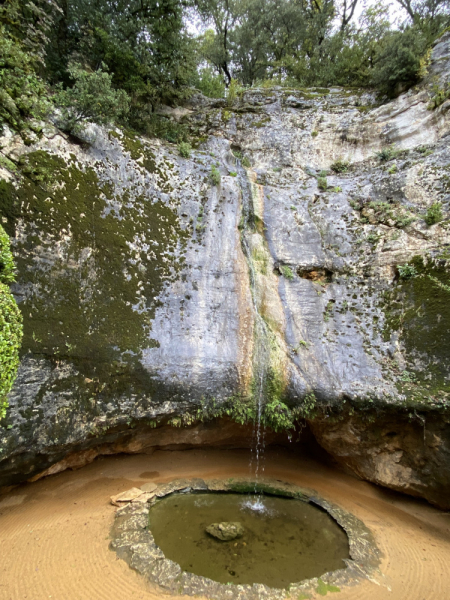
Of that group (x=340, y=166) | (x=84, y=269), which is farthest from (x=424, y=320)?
(x=84, y=269)

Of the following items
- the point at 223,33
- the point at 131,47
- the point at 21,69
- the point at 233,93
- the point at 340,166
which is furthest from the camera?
the point at 223,33

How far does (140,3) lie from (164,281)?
10.6 m

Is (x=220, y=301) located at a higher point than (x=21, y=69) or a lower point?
lower

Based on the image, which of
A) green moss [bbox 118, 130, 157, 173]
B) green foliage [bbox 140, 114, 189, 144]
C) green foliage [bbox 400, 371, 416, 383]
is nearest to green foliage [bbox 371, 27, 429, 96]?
green foliage [bbox 140, 114, 189, 144]

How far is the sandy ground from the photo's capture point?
5195mm

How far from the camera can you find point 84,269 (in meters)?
7.05

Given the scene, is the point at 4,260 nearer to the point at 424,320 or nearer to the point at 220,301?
the point at 220,301

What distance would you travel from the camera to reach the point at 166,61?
11.8 meters

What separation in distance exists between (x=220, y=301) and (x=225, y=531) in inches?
214

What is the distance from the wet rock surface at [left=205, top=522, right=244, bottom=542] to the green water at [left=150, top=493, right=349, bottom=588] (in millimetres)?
86

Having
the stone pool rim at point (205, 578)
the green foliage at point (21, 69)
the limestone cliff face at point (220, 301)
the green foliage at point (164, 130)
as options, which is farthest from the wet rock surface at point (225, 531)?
the green foliage at point (164, 130)

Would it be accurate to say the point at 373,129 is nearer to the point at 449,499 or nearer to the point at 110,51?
the point at 110,51

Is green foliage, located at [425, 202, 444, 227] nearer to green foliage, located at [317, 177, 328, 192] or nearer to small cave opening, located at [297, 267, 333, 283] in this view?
small cave opening, located at [297, 267, 333, 283]

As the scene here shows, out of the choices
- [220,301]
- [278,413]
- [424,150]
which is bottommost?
[278,413]
